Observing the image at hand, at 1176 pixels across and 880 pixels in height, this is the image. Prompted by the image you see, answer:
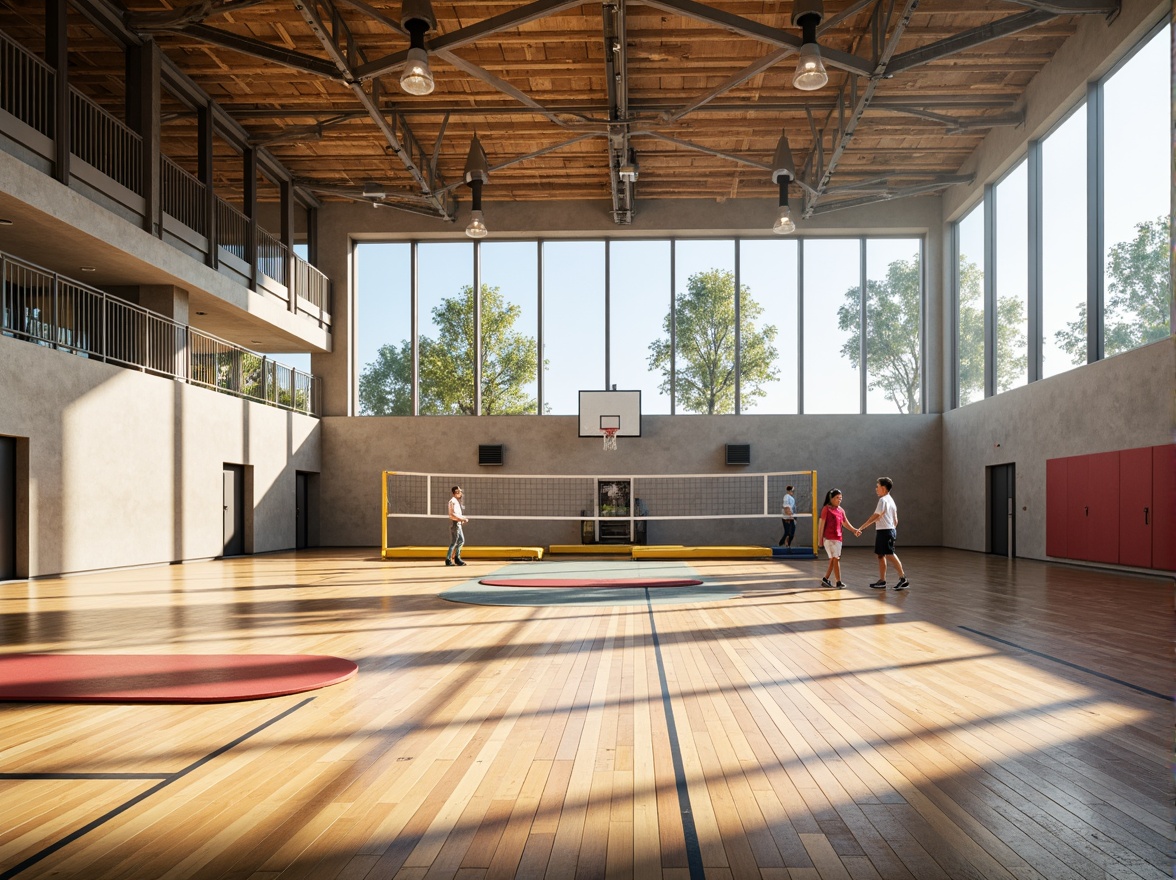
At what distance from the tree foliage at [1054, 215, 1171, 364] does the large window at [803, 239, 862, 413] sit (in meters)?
8.10

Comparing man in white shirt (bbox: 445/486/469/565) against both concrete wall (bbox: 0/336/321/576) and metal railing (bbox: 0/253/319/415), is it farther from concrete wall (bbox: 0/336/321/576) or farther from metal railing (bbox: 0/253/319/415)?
metal railing (bbox: 0/253/319/415)

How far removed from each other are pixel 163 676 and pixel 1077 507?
46.3 ft

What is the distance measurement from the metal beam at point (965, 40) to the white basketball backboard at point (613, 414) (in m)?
10.0

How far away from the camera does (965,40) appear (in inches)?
519

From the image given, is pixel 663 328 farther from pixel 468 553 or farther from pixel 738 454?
pixel 468 553

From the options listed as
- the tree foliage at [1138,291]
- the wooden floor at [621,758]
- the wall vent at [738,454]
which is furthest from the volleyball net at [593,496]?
the wooden floor at [621,758]

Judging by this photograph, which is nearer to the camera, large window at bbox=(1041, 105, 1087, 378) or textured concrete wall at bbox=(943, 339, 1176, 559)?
textured concrete wall at bbox=(943, 339, 1176, 559)

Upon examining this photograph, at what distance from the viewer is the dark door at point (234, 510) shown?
58.1ft

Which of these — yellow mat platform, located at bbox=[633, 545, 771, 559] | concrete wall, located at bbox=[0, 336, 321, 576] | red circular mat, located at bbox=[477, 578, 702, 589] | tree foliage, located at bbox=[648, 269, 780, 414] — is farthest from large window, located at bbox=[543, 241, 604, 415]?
red circular mat, located at bbox=[477, 578, 702, 589]

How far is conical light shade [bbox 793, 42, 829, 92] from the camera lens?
9.70 m

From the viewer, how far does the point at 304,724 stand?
4.58 metres

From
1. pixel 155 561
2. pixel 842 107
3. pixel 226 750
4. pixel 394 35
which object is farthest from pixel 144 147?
pixel 226 750

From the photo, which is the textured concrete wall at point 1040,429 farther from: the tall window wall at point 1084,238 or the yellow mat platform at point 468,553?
the yellow mat platform at point 468,553

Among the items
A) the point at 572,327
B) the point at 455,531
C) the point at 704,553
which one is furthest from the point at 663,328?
the point at 455,531
